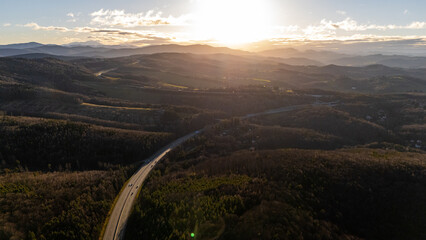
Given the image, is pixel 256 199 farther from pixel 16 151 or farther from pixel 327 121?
pixel 327 121

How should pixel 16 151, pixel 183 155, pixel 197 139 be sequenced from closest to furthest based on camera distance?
pixel 16 151 → pixel 183 155 → pixel 197 139

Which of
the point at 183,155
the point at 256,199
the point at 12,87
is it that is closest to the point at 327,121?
the point at 183,155

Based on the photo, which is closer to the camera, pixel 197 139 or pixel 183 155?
pixel 183 155

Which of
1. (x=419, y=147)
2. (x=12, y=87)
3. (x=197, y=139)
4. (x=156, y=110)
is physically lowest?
(x=419, y=147)

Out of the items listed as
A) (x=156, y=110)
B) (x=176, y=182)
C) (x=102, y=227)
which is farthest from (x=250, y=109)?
(x=102, y=227)

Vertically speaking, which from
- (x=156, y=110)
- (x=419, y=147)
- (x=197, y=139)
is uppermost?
(x=156, y=110)

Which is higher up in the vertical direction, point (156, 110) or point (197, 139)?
point (156, 110)

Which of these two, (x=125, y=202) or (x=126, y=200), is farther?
(x=126, y=200)

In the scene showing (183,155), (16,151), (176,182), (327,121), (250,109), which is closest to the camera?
(176,182)

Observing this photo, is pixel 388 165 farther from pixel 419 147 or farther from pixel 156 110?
pixel 156 110
